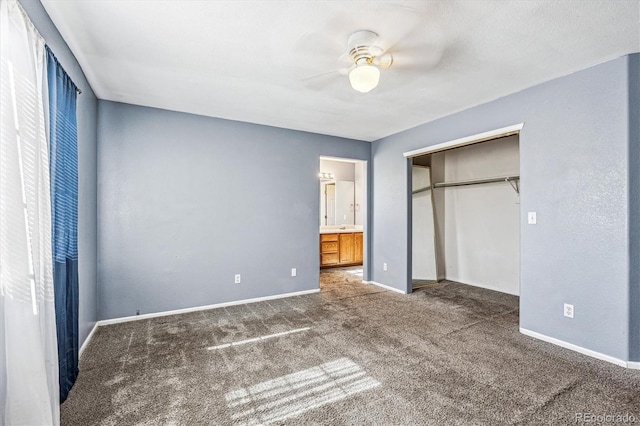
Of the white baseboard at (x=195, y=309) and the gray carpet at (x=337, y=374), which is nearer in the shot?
the gray carpet at (x=337, y=374)

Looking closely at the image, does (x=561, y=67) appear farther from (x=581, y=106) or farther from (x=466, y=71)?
(x=466, y=71)

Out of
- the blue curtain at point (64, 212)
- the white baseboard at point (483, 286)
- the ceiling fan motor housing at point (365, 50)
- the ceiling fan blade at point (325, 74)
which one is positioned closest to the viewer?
the blue curtain at point (64, 212)

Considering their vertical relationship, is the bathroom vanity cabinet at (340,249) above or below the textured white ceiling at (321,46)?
below

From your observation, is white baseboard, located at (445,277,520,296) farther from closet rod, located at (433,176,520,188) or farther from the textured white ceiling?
the textured white ceiling

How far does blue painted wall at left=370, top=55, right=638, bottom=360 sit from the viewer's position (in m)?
2.43

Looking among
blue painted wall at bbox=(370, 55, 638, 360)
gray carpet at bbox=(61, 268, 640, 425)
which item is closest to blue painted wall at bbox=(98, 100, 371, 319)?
gray carpet at bbox=(61, 268, 640, 425)

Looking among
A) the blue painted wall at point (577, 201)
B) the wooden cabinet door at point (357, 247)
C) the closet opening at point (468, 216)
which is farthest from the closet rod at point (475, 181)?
the wooden cabinet door at point (357, 247)

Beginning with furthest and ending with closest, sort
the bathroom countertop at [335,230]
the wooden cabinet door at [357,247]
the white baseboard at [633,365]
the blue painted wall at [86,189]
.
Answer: the wooden cabinet door at [357,247]
the bathroom countertop at [335,230]
the blue painted wall at [86,189]
the white baseboard at [633,365]

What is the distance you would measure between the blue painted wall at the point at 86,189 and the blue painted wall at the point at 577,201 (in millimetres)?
4043

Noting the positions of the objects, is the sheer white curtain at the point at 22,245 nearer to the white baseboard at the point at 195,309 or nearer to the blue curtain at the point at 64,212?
the blue curtain at the point at 64,212

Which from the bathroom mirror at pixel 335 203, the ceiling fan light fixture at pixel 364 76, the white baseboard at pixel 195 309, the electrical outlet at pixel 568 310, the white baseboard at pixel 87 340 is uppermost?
the ceiling fan light fixture at pixel 364 76

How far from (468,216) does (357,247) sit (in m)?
2.49

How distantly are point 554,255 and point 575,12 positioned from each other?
6.58ft

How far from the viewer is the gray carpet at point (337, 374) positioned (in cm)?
184
